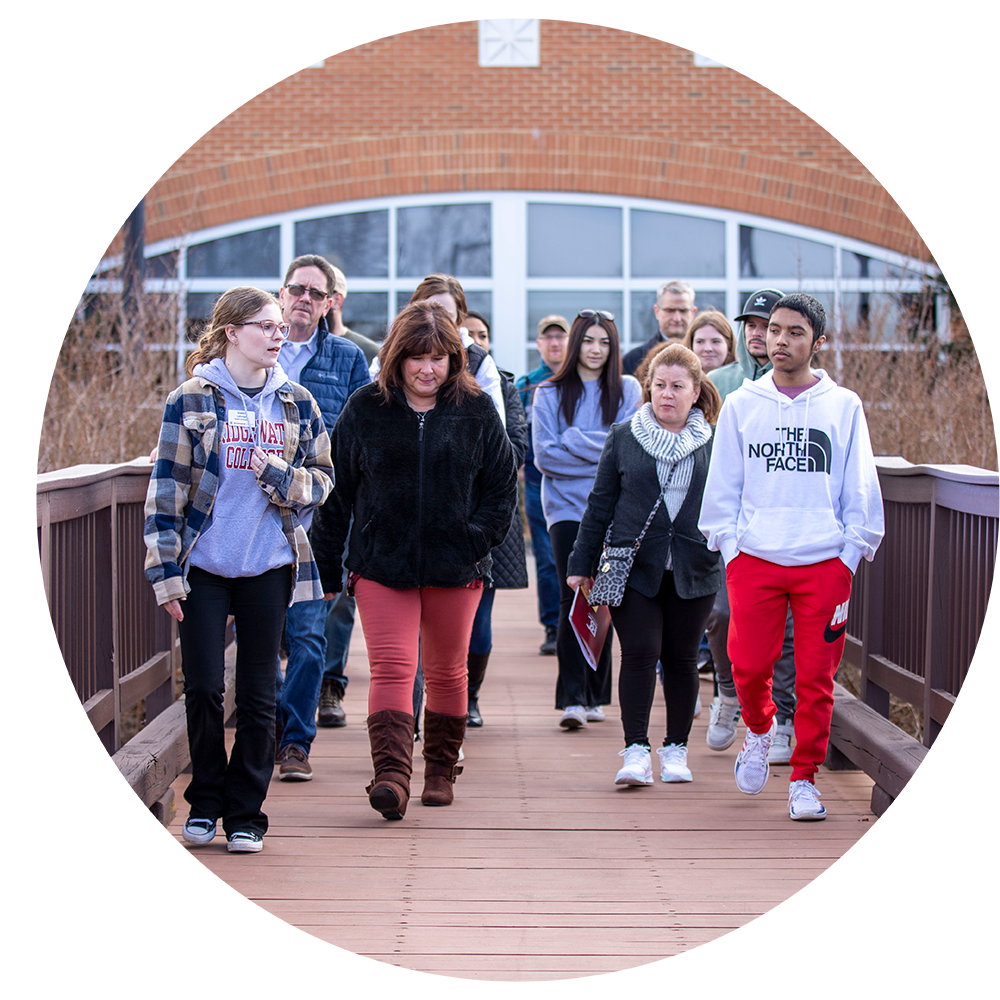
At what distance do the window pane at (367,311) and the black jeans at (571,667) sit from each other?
990 cm

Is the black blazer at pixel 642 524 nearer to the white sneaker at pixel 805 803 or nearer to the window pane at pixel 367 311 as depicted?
the white sneaker at pixel 805 803

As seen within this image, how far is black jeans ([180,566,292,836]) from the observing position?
165 inches

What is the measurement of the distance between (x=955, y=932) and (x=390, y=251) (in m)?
12.9

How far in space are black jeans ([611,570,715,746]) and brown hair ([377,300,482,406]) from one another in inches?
44.2

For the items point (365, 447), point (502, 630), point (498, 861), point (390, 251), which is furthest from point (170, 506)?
point (390, 251)

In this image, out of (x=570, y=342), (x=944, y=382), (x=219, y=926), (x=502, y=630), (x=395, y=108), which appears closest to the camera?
(x=219, y=926)

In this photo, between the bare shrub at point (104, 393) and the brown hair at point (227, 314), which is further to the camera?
the bare shrub at point (104, 393)

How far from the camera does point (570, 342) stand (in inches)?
250

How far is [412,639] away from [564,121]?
1172 centimetres

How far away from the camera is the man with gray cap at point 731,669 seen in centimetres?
554

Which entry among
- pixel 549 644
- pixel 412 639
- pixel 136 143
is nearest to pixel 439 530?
pixel 412 639

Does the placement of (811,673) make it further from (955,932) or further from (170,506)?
(170,506)

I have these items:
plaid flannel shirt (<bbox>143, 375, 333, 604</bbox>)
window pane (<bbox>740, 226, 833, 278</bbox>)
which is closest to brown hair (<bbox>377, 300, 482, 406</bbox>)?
plaid flannel shirt (<bbox>143, 375, 333, 604</bbox>)

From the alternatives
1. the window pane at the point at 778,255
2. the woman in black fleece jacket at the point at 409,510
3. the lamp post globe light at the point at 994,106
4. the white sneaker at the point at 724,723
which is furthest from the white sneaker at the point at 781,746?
the window pane at the point at 778,255
